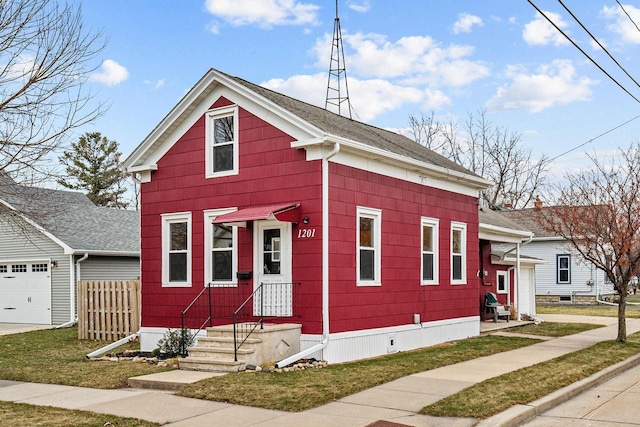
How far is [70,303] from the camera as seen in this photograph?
24.2 meters

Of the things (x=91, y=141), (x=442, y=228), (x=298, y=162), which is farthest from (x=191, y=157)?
(x=91, y=141)

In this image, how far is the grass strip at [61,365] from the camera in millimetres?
12227

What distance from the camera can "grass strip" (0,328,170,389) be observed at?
12.2m

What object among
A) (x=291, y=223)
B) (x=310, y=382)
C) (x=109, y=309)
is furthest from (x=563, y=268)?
(x=310, y=382)

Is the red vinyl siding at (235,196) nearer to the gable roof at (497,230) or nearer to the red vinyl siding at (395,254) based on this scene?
the red vinyl siding at (395,254)

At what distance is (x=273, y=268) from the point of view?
14516 mm

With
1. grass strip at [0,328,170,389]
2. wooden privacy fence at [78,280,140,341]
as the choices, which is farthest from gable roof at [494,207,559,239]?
grass strip at [0,328,170,389]

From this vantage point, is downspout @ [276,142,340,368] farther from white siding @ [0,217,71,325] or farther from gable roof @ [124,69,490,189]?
white siding @ [0,217,71,325]

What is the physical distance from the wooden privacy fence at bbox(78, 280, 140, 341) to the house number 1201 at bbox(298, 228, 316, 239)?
6615 mm

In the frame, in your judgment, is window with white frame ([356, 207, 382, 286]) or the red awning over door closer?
the red awning over door

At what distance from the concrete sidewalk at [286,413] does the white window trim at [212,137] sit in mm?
4642

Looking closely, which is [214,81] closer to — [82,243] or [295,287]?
[295,287]

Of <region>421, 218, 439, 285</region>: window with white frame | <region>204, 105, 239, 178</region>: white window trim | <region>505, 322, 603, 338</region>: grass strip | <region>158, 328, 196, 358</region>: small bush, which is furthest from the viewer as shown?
<region>505, 322, 603, 338</region>: grass strip

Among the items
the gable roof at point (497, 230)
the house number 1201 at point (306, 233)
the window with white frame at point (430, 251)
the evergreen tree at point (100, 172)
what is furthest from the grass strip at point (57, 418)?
the evergreen tree at point (100, 172)
